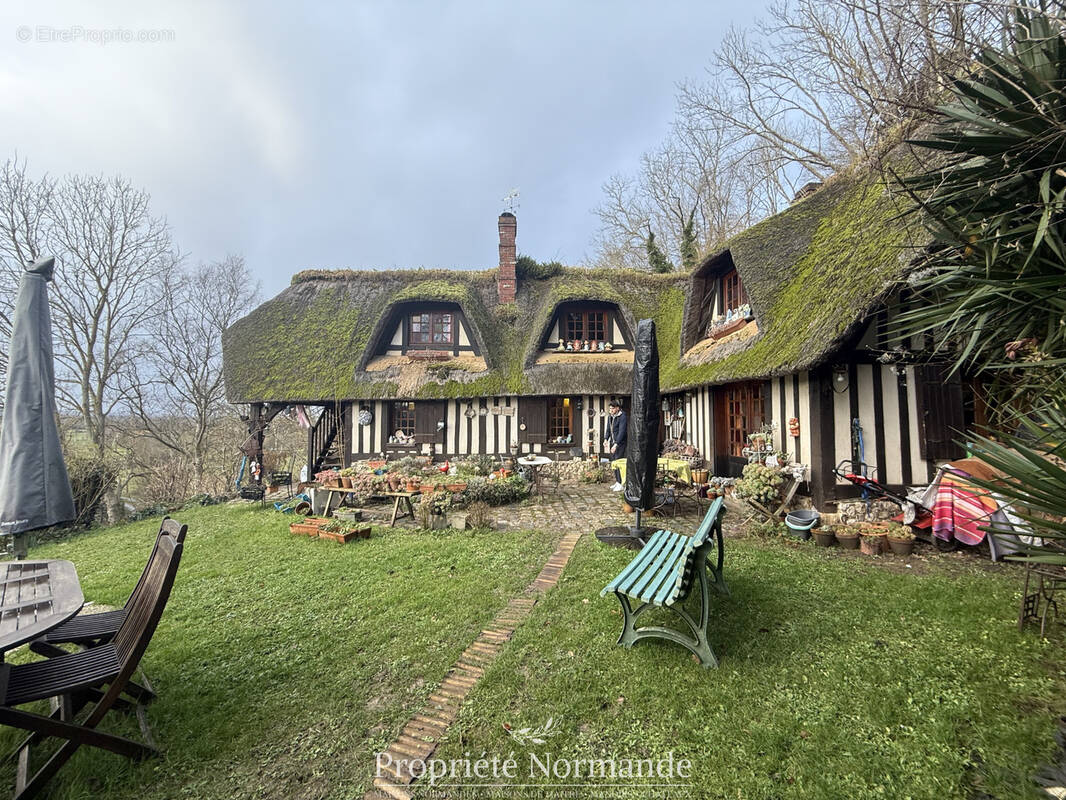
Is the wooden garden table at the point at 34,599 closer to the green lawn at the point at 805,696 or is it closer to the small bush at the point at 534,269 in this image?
the green lawn at the point at 805,696

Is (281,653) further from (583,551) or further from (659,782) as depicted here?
(583,551)

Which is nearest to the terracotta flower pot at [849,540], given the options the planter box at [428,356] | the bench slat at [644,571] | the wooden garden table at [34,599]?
the bench slat at [644,571]

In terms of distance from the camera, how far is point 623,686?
104 inches

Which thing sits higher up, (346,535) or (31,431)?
(31,431)

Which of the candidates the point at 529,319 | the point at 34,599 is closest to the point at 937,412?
the point at 34,599

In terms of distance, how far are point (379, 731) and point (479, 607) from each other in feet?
4.98

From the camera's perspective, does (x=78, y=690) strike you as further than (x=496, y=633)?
No

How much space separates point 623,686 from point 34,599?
3.48m

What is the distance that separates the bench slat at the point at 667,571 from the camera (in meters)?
2.82

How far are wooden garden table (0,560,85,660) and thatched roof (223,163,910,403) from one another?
24.8 feet

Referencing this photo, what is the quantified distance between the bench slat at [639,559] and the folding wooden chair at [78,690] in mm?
2630

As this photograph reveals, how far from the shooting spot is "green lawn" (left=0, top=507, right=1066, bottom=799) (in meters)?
2.08

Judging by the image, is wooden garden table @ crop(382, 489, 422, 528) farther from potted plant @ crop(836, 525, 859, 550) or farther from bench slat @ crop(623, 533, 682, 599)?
potted plant @ crop(836, 525, 859, 550)

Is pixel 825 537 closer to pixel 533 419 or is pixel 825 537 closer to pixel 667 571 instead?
pixel 667 571
